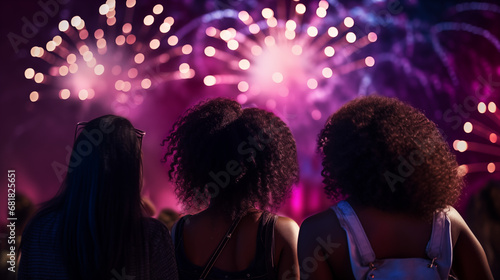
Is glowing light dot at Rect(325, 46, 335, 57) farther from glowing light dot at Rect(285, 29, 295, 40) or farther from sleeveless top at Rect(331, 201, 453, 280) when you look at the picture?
sleeveless top at Rect(331, 201, 453, 280)

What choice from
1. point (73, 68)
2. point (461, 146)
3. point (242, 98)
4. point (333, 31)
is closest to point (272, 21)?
point (333, 31)

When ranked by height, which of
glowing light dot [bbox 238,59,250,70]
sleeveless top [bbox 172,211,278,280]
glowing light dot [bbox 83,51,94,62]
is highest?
glowing light dot [bbox 83,51,94,62]

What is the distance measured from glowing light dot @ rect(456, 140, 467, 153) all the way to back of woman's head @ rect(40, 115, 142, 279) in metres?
7.32

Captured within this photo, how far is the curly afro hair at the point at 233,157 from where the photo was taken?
5.80ft

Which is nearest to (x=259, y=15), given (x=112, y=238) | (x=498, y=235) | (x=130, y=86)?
(x=130, y=86)

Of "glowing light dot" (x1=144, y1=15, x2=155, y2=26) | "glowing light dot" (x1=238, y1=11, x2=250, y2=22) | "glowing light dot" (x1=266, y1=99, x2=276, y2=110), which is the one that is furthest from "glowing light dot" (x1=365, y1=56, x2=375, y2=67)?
"glowing light dot" (x1=144, y1=15, x2=155, y2=26)

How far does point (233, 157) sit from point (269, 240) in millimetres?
348

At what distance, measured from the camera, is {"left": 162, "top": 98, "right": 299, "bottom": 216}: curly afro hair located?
5.80 ft

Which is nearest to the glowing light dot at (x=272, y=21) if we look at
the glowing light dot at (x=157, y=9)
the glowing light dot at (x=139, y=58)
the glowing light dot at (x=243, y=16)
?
the glowing light dot at (x=243, y=16)

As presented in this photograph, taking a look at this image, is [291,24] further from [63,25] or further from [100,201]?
[100,201]

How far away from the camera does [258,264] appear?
1.63 meters

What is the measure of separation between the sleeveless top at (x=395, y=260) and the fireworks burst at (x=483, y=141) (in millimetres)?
6810

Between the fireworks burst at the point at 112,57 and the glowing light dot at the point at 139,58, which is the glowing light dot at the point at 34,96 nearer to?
the fireworks burst at the point at 112,57

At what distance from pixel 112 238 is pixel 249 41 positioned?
721 centimetres
